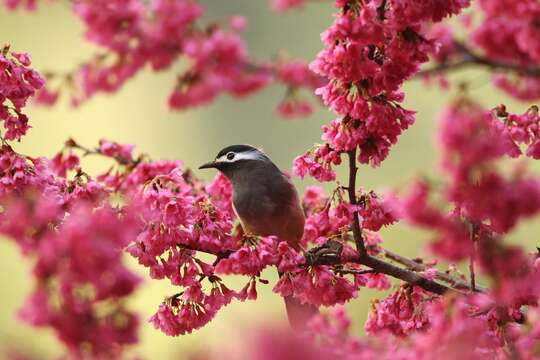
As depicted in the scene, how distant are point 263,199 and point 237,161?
6.4 inches

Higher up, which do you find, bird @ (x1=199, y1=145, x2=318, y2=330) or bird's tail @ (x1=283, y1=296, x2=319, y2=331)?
bird @ (x1=199, y1=145, x2=318, y2=330)

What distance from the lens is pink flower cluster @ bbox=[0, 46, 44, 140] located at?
1935mm

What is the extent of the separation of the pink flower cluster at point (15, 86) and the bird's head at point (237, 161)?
80 cm

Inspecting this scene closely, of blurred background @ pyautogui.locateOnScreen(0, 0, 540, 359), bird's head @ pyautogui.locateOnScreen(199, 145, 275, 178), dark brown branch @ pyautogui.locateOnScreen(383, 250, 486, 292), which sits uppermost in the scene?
blurred background @ pyautogui.locateOnScreen(0, 0, 540, 359)

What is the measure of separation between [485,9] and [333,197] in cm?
54

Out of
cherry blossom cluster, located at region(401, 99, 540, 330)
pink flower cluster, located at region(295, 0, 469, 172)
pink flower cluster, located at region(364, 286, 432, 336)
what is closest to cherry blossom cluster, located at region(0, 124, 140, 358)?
cherry blossom cluster, located at region(401, 99, 540, 330)

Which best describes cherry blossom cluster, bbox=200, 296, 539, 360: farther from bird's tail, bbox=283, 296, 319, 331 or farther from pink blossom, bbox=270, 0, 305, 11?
pink blossom, bbox=270, 0, 305, 11

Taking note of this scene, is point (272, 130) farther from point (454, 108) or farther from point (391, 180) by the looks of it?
point (454, 108)

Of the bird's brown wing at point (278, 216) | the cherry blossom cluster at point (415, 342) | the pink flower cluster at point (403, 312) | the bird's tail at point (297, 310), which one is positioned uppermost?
the bird's brown wing at point (278, 216)


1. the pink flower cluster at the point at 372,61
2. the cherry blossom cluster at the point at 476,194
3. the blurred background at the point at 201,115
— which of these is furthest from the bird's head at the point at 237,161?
the blurred background at the point at 201,115

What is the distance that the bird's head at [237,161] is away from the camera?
9.00 ft

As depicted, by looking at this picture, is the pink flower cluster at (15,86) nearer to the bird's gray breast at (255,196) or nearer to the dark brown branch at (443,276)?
the bird's gray breast at (255,196)

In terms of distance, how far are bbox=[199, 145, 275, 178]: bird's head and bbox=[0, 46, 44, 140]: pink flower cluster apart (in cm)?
80

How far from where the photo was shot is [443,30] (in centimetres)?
330
